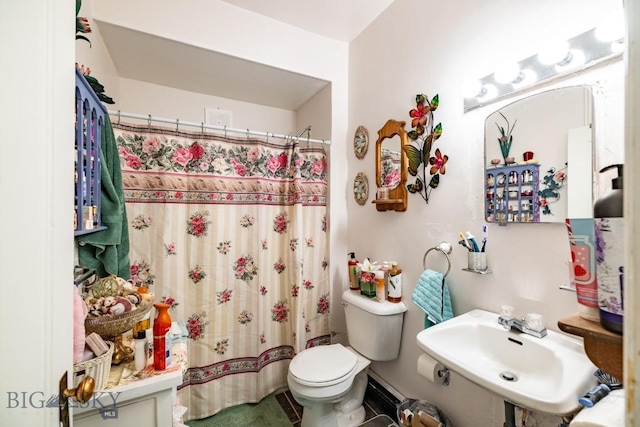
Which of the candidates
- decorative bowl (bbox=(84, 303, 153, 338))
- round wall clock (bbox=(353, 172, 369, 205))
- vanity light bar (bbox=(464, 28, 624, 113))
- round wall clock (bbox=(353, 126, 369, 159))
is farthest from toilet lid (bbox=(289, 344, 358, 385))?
vanity light bar (bbox=(464, 28, 624, 113))

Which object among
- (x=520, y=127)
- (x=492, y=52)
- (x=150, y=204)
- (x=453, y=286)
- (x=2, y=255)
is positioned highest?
(x=492, y=52)

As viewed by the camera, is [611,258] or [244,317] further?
[244,317]

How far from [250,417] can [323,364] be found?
652 millimetres

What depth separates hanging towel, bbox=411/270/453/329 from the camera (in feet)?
4.23

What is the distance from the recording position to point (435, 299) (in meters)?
1.30

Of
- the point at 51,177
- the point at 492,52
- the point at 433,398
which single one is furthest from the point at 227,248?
the point at 492,52

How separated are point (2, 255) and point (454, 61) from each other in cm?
169

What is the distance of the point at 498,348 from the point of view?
3.39ft

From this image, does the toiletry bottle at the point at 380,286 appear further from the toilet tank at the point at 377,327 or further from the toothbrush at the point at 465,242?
the toothbrush at the point at 465,242

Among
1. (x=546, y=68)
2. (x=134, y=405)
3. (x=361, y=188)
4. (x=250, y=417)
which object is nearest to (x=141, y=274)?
(x=134, y=405)

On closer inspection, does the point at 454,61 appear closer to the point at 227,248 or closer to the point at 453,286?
the point at 453,286

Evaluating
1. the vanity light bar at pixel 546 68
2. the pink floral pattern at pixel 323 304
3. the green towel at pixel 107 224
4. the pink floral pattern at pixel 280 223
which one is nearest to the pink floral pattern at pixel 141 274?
the green towel at pixel 107 224

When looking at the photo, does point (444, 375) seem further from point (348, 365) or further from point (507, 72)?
point (507, 72)

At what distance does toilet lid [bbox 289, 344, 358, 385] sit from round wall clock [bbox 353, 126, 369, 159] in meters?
1.32
